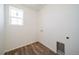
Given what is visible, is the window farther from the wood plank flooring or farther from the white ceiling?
the wood plank flooring

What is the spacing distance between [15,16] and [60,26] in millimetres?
819

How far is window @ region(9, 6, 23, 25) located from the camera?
1.77 meters

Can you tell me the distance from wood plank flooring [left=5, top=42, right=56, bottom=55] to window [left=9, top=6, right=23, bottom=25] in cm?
45

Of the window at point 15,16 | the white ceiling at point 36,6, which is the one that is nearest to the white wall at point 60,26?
the white ceiling at point 36,6

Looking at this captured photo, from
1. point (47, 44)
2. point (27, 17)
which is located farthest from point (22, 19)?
point (47, 44)

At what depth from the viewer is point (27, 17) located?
1.84 meters

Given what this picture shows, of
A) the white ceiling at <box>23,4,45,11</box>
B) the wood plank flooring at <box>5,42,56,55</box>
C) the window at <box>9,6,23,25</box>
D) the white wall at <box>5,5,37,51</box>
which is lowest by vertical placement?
the wood plank flooring at <box>5,42,56,55</box>

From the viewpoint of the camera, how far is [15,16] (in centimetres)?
181

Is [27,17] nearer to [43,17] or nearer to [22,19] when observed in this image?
[22,19]

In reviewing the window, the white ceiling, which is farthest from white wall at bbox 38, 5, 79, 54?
the window

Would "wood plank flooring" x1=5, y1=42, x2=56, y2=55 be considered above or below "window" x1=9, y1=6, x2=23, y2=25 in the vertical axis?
below

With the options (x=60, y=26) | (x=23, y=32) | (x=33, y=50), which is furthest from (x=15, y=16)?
(x=60, y=26)

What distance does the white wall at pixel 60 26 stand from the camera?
1769 millimetres

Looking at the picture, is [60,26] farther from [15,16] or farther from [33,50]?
[15,16]
